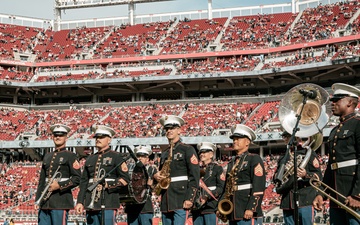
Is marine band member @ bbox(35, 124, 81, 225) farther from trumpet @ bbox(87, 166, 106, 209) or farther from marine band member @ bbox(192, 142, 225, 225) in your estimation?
marine band member @ bbox(192, 142, 225, 225)

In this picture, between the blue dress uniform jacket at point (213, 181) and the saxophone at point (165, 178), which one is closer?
the saxophone at point (165, 178)

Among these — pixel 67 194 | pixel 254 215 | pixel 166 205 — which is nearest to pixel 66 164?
pixel 67 194

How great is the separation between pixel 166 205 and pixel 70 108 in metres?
40.4

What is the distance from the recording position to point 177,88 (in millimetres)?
47781

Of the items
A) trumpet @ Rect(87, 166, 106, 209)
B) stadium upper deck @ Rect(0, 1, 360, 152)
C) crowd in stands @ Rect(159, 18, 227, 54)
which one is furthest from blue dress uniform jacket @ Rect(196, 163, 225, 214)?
crowd in stands @ Rect(159, 18, 227, 54)

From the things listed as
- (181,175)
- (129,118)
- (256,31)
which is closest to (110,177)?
(181,175)

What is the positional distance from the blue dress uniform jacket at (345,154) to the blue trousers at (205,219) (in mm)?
4108

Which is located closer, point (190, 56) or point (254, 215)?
point (254, 215)

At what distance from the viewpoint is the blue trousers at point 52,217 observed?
10562mm

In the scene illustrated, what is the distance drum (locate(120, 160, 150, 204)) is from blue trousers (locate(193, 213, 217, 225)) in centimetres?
112

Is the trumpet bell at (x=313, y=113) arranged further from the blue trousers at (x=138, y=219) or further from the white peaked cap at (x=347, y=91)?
the blue trousers at (x=138, y=219)

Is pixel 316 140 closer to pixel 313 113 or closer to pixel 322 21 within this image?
pixel 313 113

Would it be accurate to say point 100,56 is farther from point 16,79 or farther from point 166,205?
point 166,205

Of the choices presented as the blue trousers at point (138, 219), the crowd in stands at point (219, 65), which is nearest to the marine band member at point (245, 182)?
the blue trousers at point (138, 219)
